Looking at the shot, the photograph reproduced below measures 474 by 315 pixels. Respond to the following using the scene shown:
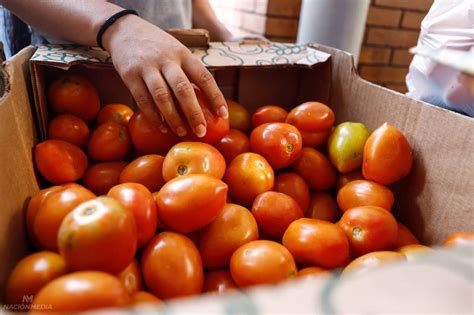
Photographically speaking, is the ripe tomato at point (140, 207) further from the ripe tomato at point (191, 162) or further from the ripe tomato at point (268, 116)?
the ripe tomato at point (268, 116)

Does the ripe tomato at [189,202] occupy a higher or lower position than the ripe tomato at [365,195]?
higher

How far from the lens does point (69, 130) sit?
0.68 m

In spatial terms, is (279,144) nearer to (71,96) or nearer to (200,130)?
(200,130)

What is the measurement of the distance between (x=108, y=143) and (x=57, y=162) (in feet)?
0.32

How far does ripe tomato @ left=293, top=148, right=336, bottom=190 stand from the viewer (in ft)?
2.34

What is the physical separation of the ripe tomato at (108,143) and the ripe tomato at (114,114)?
0.04m

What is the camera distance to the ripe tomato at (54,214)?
446mm

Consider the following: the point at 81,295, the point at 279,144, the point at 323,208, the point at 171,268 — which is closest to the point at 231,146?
the point at 279,144

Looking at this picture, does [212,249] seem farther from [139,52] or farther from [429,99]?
[429,99]

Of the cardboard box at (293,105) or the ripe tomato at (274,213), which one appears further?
the ripe tomato at (274,213)

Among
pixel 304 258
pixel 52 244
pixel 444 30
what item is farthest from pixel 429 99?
pixel 52 244

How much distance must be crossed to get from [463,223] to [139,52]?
0.56m

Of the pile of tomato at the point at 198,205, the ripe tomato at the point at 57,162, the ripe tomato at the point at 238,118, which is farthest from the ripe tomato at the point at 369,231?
the ripe tomato at the point at 57,162

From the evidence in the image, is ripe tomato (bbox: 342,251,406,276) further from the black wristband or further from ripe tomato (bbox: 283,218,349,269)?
the black wristband
